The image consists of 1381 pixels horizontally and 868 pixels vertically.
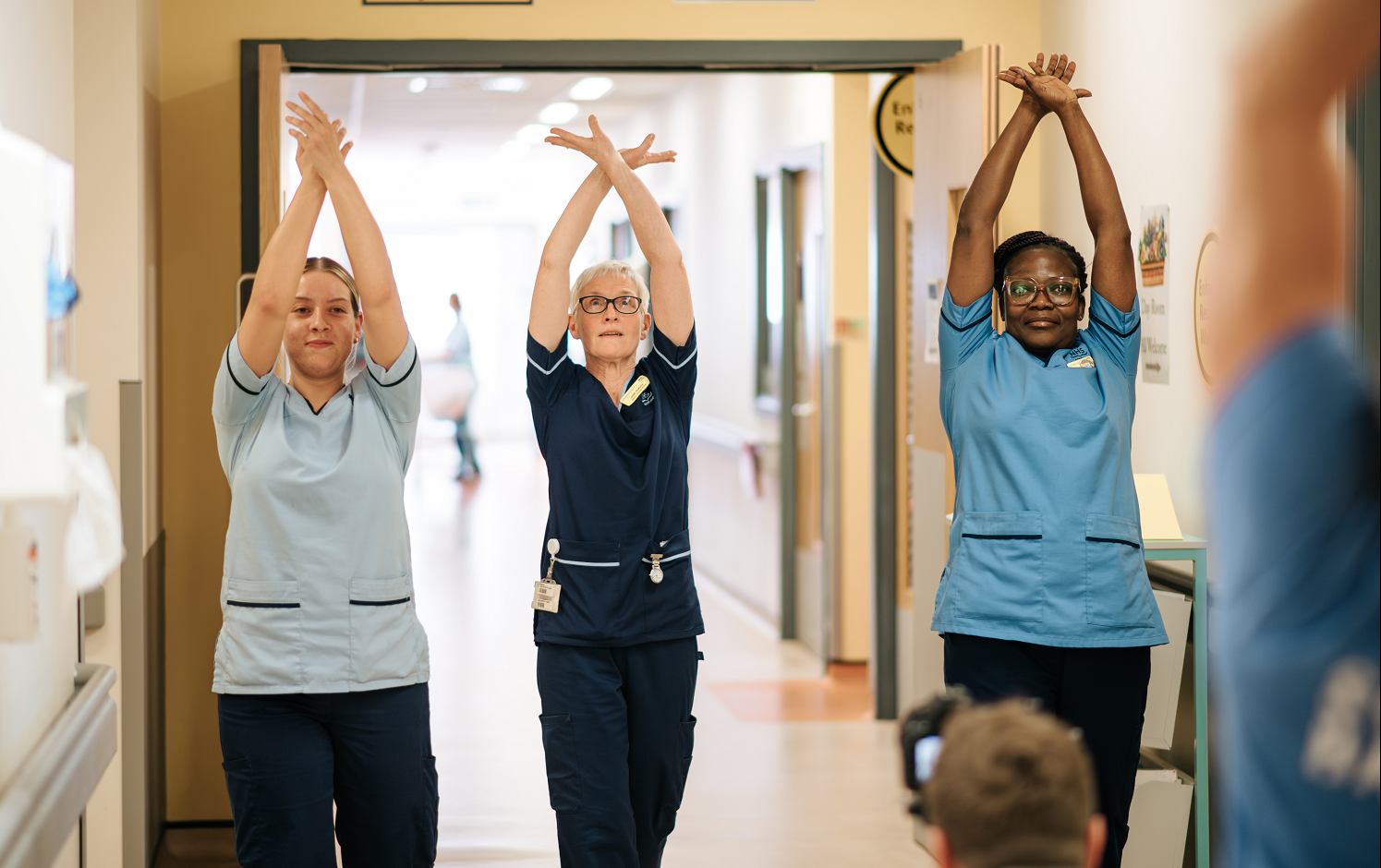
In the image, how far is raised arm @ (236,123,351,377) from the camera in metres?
2.27

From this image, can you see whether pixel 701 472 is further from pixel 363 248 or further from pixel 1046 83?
pixel 363 248

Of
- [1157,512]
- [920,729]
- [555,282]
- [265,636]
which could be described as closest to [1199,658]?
[1157,512]

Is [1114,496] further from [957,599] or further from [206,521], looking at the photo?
[206,521]

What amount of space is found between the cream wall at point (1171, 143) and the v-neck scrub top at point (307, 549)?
1.89 metres

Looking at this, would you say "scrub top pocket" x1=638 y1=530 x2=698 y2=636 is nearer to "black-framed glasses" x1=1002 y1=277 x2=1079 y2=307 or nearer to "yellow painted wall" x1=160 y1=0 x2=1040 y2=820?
"black-framed glasses" x1=1002 y1=277 x2=1079 y2=307

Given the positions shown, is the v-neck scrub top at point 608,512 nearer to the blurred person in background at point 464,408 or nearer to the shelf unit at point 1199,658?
the shelf unit at point 1199,658

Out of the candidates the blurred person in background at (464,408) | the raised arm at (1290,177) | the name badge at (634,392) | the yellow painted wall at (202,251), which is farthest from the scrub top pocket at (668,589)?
the blurred person in background at (464,408)

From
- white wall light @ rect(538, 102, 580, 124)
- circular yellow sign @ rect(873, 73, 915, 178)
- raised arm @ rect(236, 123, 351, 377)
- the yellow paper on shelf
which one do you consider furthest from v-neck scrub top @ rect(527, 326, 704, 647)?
white wall light @ rect(538, 102, 580, 124)

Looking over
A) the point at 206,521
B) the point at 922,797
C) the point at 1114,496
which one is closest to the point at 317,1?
the point at 206,521

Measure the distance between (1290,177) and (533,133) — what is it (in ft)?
35.2

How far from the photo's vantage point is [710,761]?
4.71 metres

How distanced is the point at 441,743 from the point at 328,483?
9.32 feet

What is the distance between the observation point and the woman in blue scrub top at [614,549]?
248 centimetres

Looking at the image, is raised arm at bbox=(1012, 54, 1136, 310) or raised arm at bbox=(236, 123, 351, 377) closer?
raised arm at bbox=(236, 123, 351, 377)
